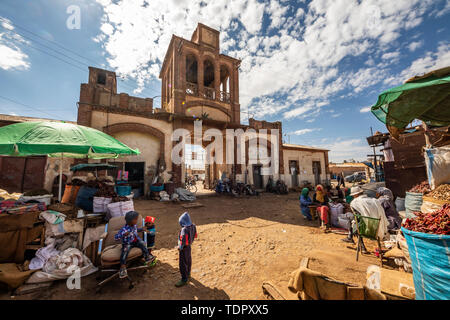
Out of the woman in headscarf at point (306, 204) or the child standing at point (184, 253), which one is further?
the woman in headscarf at point (306, 204)

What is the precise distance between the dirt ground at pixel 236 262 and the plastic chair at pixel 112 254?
0.59 ft

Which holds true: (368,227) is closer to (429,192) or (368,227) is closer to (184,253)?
(429,192)

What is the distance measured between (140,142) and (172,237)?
8516 mm

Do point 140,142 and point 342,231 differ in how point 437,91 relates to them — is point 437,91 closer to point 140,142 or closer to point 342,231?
point 342,231

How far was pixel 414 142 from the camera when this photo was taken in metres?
8.05

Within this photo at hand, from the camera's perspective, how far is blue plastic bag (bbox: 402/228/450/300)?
1.74 metres

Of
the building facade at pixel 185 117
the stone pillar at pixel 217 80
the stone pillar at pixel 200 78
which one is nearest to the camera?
the building facade at pixel 185 117

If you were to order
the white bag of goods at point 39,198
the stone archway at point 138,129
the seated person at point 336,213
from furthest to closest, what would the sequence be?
the stone archway at point 138,129 → the seated person at point 336,213 → the white bag of goods at point 39,198

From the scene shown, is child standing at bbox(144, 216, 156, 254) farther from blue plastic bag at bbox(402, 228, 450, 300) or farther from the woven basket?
blue plastic bag at bbox(402, 228, 450, 300)

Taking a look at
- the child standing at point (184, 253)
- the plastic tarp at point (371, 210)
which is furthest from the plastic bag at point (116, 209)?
the plastic tarp at point (371, 210)

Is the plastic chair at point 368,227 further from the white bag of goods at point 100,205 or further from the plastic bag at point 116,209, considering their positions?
the white bag of goods at point 100,205

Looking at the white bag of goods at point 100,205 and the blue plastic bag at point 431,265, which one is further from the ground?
the white bag of goods at point 100,205

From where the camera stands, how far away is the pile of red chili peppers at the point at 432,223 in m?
1.92

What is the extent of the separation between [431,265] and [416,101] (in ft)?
8.18
